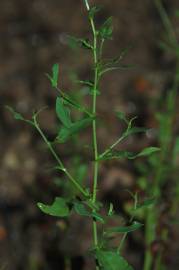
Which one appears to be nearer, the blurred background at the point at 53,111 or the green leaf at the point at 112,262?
the green leaf at the point at 112,262

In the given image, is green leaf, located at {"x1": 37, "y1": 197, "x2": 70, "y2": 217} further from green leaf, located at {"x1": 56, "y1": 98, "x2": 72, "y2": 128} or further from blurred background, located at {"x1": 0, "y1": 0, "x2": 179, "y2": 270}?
blurred background, located at {"x1": 0, "y1": 0, "x2": 179, "y2": 270}

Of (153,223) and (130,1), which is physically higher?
(130,1)

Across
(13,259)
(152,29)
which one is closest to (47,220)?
(13,259)

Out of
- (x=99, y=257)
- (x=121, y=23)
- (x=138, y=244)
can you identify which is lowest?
(x=138, y=244)

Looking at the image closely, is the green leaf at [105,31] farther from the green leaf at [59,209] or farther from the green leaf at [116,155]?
the green leaf at [59,209]

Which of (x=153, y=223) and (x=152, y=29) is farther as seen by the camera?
(x=152, y=29)

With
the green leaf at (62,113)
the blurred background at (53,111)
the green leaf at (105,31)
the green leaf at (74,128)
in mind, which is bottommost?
the blurred background at (53,111)

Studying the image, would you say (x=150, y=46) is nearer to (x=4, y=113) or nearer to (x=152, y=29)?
(x=152, y=29)

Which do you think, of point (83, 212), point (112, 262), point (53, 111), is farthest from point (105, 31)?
point (53, 111)

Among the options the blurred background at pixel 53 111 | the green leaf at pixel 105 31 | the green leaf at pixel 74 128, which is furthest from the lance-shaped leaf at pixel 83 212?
the blurred background at pixel 53 111

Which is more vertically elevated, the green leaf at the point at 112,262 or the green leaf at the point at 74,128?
the green leaf at the point at 74,128
